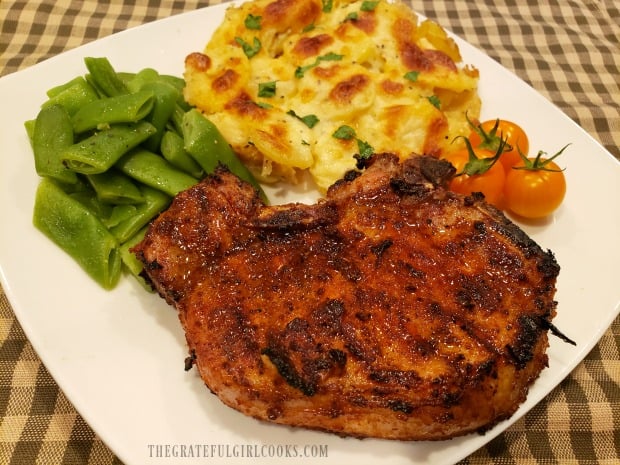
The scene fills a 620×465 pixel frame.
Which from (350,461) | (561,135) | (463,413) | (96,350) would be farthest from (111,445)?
(561,135)

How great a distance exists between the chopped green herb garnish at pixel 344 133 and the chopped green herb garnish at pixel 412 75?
1.96 feet

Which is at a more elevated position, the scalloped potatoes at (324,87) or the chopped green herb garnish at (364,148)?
the scalloped potatoes at (324,87)

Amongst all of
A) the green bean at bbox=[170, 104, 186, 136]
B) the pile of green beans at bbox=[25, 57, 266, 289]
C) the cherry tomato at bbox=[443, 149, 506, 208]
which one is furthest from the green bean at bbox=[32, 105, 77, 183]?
the cherry tomato at bbox=[443, 149, 506, 208]

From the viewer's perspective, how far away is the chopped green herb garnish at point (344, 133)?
11.2 feet

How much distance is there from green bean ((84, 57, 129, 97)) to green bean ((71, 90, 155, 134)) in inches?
9.4

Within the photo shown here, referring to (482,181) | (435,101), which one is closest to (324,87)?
(435,101)

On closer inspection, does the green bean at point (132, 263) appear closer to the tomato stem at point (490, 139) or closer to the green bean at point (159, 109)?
the green bean at point (159, 109)

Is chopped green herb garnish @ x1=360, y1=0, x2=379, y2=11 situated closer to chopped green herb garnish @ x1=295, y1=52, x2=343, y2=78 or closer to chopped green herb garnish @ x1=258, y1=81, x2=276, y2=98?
chopped green herb garnish @ x1=295, y1=52, x2=343, y2=78

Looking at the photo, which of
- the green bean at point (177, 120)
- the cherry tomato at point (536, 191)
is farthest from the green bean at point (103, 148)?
the cherry tomato at point (536, 191)

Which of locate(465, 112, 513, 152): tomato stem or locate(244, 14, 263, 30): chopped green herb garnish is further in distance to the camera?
locate(244, 14, 263, 30): chopped green herb garnish

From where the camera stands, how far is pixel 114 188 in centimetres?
304

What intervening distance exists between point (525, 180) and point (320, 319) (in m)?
1.78

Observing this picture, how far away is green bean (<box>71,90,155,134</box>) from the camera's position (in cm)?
311

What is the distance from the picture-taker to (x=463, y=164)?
11.4 feet
